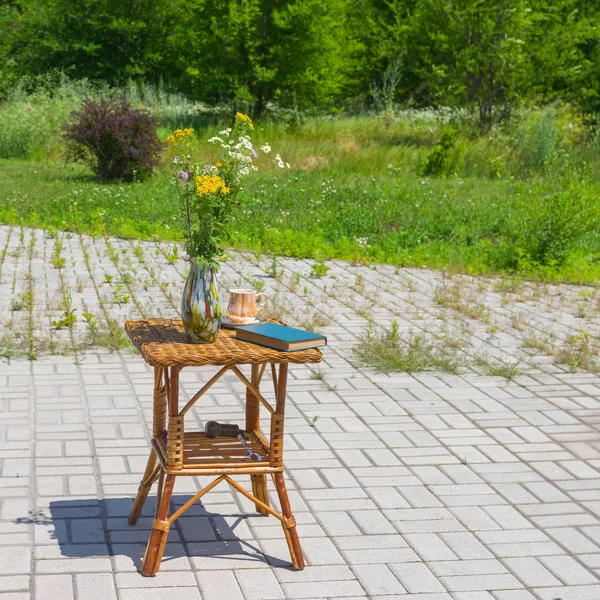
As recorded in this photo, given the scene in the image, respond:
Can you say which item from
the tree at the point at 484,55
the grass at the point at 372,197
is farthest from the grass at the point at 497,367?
the tree at the point at 484,55

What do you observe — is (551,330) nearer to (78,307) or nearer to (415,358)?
(415,358)

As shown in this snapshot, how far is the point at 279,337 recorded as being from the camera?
12.3 ft

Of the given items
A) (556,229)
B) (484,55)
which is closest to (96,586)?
(556,229)

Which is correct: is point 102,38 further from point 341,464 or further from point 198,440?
point 198,440

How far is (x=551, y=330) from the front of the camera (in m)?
7.91

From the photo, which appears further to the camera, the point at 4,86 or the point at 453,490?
the point at 4,86

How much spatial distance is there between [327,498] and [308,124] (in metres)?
17.6

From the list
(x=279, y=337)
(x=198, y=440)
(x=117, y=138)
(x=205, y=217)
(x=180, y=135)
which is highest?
(x=180, y=135)

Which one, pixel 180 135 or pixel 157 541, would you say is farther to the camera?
pixel 180 135

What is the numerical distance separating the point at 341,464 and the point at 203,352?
1.51m

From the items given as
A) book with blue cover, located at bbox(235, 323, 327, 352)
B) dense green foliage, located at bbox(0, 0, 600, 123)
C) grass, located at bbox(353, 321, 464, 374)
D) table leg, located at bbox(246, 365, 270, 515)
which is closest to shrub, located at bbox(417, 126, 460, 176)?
dense green foliage, located at bbox(0, 0, 600, 123)

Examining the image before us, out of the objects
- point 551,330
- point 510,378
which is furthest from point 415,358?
point 551,330

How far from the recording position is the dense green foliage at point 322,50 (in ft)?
71.5

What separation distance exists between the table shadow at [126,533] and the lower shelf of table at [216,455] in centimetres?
33
